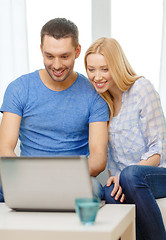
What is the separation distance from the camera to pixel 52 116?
7.24ft

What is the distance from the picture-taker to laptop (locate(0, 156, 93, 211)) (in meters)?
1.40

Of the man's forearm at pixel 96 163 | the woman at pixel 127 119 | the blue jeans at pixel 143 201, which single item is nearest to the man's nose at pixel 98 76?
the woman at pixel 127 119

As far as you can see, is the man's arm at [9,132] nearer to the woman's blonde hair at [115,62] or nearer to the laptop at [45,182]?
the woman's blonde hair at [115,62]

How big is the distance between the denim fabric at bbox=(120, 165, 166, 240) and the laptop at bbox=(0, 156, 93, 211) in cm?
43

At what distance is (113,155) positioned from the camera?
2.20m

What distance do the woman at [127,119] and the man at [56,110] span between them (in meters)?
0.08

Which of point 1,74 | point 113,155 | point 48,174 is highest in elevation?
point 1,74

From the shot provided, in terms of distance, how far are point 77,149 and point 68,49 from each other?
514 mm

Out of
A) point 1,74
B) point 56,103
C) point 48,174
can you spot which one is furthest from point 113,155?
point 1,74

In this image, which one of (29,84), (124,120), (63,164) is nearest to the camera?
(63,164)

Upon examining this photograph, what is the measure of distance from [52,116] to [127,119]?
15.3 inches

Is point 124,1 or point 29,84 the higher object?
point 124,1

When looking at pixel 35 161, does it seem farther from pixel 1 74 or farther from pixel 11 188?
pixel 1 74

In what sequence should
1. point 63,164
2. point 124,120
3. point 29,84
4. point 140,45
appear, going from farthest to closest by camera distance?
point 140,45 < point 29,84 < point 124,120 < point 63,164
